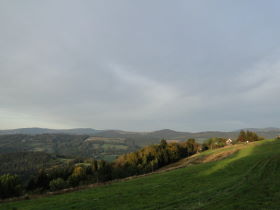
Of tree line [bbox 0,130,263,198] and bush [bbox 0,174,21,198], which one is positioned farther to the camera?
tree line [bbox 0,130,263,198]

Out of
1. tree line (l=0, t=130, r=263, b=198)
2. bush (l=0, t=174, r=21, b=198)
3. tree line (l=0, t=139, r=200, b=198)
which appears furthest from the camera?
tree line (l=0, t=130, r=263, b=198)

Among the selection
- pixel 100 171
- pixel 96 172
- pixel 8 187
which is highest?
pixel 100 171

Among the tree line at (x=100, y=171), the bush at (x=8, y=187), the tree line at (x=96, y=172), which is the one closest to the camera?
the bush at (x=8, y=187)

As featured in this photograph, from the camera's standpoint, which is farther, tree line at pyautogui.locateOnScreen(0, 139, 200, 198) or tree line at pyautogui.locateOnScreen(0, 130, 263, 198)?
tree line at pyautogui.locateOnScreen(0, 130, 263, 198)

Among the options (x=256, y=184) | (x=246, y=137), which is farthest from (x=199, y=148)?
(x=256, y=184)

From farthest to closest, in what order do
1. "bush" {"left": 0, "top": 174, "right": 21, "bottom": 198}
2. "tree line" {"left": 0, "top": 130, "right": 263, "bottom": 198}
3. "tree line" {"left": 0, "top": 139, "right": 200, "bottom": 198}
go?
"tree line" {"left": 0, "top": 130, "right": 263, "bottom": 198}
"tree line" {"left": 0, "top": 139, "right": 200, "bottom": 198}
"bush" {"left": 0, "top": 174, "right": 21, "bottom": 198}

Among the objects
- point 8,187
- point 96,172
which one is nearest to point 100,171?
point 96,172

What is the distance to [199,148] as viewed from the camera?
4779 inches

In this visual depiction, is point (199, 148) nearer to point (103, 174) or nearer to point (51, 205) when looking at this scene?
point (103, 174)

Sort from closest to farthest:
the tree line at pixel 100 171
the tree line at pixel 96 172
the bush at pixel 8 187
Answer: the bush at pixel 8 187, the tree line at pixel 96 172, the tree line at pixel 100 171

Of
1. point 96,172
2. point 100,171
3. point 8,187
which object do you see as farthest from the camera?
point 100,171

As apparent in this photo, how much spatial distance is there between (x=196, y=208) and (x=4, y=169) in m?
230

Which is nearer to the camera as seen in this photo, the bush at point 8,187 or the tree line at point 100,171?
the bush at point 8,187

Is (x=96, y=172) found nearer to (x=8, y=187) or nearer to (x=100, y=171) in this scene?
(x=100, y=171)
